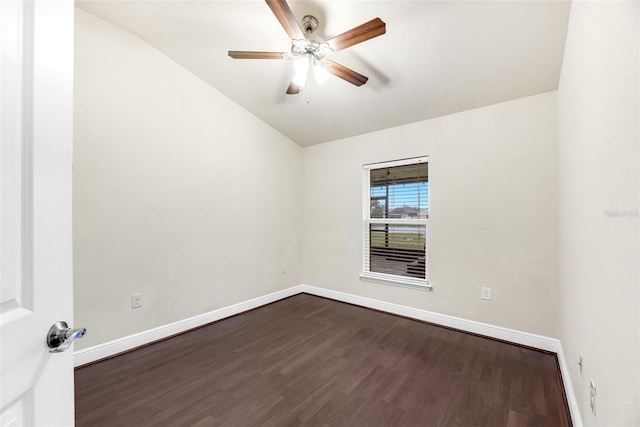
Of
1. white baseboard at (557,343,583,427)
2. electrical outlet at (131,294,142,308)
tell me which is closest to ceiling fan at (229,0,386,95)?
electrical outlet at (131,294,142,308)

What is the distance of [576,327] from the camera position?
158cm

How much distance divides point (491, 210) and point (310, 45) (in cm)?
228

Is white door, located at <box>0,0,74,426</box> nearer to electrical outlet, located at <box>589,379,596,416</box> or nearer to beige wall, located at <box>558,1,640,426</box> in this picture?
beige wall, located at <box>558,1,640,426</box>

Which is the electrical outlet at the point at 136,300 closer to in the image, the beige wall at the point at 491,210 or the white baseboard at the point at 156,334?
the white baseboard at the point at 156,334

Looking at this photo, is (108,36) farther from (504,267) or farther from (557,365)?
(557,365)

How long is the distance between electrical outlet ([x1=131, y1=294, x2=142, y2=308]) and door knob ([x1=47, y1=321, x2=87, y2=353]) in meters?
2.08

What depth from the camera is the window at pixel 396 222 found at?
3.18 meters

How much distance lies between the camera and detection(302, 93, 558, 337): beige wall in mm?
2416

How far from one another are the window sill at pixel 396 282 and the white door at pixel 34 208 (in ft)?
9.89

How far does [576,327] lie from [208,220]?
323 centimetres

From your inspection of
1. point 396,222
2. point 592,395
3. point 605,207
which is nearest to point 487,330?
point 396,222

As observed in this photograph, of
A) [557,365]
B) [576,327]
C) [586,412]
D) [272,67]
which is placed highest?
[272,67]

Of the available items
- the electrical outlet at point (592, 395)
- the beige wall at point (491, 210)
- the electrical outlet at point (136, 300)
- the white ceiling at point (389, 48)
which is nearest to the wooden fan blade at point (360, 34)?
the white ceiling at point (389, 48)

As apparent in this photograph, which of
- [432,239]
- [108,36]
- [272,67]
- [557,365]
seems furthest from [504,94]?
[108,36]
